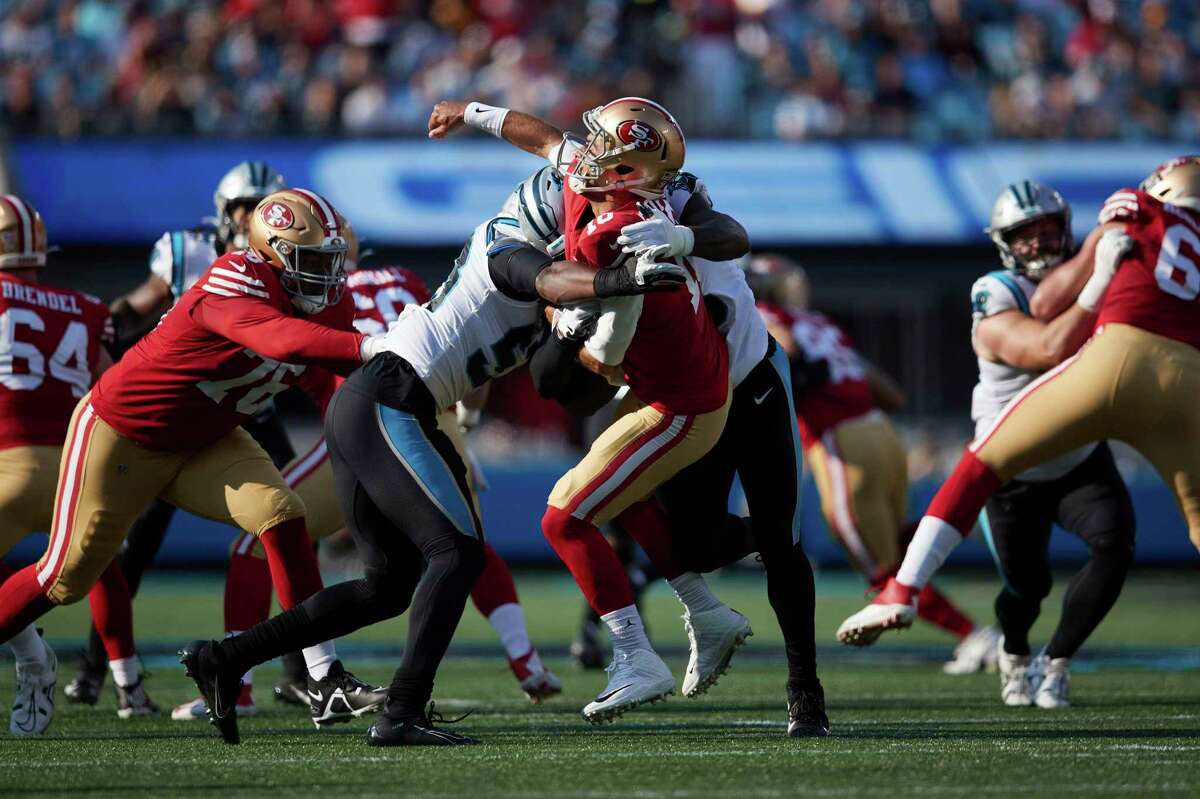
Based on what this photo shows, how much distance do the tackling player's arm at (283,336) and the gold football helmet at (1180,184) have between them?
8.65ft

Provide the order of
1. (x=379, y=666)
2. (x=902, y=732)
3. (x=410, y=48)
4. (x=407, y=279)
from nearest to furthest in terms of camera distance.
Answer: (x=902, y=732), (x=407, y=279), (x=379, y=666), (x=410, y=48)

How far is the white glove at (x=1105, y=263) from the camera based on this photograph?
17.6ft

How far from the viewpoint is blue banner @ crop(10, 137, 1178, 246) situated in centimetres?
1406

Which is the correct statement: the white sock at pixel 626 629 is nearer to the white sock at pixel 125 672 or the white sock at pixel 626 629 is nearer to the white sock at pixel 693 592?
the white sock at pixel 693 592

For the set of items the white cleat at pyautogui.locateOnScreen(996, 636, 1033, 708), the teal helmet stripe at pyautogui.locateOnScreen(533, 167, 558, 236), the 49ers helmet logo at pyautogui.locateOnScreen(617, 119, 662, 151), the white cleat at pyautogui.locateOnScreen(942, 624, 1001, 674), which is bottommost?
the white cleat at pyautogui.locateOnScreen(942, 624, 1001, 674)

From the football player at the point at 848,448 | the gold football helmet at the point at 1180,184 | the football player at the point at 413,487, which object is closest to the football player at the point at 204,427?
the football player at the point at 413,487

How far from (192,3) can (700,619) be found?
11.9 meters

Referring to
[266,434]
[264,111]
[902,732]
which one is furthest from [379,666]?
[264,111]

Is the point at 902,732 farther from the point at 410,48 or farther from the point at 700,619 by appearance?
the point at 410,48

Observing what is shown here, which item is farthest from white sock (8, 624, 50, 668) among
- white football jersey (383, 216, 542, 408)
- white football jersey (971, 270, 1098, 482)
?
white football jersey (971, 270, 1098, 482)

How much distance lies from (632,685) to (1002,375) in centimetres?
213

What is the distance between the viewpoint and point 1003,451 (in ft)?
17.4

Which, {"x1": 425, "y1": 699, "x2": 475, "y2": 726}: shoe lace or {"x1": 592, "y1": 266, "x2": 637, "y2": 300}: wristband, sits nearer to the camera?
{"x1": 592, "y1": 266, "x2": 637, "y2": 300}: wristband

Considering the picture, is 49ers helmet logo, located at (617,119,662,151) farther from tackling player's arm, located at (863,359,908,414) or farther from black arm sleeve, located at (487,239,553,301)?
tackling player's arm, located at (863,359,908,414)
